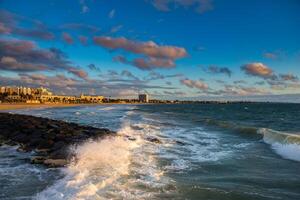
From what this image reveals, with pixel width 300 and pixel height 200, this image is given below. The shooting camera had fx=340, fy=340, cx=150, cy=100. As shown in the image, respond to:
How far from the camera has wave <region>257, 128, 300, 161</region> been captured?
16277 mm

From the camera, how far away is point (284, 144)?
65.7ft

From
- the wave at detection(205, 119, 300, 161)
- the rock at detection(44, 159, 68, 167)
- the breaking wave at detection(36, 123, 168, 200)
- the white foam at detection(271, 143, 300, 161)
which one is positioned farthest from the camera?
the wave at detection(205, 119, 300, 161)

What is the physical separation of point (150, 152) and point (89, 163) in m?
4.38

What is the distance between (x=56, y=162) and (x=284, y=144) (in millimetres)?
13693

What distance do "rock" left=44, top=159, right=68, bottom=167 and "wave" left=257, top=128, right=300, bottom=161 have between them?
9.87 metres

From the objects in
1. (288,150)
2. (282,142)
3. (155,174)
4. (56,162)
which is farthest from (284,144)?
(56,162)

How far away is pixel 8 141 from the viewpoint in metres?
19.1

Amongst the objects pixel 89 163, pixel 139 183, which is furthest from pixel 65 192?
pixel 89 163

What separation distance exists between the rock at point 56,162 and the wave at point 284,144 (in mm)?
9874

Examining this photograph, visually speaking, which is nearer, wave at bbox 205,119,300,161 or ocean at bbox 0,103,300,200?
ocean at bbox 0,103,300,200

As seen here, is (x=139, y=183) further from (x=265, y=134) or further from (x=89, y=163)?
(x=265, y=134)

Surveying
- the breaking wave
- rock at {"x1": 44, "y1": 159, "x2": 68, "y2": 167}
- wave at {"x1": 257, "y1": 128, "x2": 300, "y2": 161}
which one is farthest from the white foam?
rock at {"x1": 44, "y1": 159, "x2": 68, "y2": 167}

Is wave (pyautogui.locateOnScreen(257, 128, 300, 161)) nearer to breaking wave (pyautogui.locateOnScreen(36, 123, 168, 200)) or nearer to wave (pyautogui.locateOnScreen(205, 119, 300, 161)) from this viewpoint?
wave (pyautogui.locateOnScreen(205, 119, 300, 161))

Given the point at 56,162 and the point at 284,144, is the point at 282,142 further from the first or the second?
the point at 56,162
